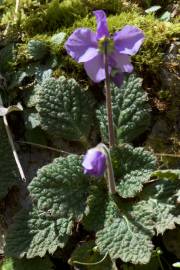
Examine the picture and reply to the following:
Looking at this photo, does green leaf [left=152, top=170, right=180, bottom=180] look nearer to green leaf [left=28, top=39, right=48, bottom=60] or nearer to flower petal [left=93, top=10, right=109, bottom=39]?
flower petal [left=93, top=10, right=109, bottom=39]

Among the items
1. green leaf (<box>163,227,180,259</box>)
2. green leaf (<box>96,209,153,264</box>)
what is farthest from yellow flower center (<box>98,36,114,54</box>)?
green leaf (<box>163,227,180,259</box>)

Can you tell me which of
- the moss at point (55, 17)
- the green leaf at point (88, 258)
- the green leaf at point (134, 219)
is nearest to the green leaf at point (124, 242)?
the green leaf at point (134, 219)

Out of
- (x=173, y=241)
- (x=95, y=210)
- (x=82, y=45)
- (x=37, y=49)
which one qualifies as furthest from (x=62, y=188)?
(x=37, y=49)

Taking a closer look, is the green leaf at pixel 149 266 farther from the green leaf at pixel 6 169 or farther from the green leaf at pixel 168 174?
the green leaf at pixel 6 169

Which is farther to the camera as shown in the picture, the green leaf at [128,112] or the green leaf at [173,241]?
the green leaf at [128,112]

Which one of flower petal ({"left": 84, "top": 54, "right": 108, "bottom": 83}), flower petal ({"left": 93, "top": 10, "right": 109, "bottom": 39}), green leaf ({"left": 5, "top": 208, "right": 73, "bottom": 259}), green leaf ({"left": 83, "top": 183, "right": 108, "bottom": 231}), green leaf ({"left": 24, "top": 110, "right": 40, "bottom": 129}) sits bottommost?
green leaf ({"left": 5, "top": 208, "right": 73, "bottom": 259})

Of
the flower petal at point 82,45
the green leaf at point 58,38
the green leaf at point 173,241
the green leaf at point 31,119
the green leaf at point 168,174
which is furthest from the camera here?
the green leaf at point 58,38

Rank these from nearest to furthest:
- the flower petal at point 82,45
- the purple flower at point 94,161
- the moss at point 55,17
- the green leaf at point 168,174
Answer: the purple flower at point 94,161, the flower petal at point 82,45, the green leaf at point 168,174, the moss at point 55,17

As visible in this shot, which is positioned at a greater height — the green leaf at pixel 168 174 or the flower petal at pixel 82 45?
the flower petal at pixel 82 45
